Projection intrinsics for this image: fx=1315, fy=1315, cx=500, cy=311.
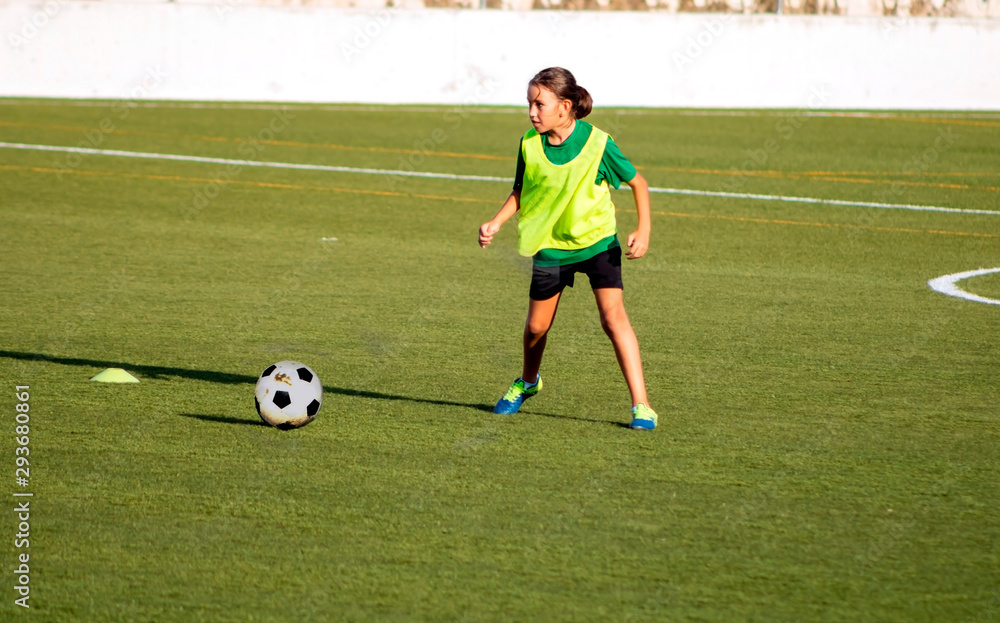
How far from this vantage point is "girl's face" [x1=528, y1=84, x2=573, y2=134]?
5773 mm

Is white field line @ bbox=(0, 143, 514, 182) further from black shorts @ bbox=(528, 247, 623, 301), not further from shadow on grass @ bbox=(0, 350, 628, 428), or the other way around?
black shorts @ bbox=(528, 247, 623, 301)

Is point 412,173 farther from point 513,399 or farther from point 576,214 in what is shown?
point 576,214

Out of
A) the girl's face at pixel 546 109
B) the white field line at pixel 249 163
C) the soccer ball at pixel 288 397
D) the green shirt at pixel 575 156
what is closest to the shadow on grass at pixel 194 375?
the soccer ball at pixel 288 397

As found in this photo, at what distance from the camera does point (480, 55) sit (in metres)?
26.0

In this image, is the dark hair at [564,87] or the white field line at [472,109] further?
the white field line at [472,109]

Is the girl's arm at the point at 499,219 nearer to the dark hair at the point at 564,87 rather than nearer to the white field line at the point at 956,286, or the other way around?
the dark hair at the point at 564,87

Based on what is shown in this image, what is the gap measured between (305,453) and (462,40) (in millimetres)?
21084

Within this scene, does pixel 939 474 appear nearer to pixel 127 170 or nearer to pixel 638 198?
pixel 638 198

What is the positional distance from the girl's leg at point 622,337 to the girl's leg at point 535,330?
23cm

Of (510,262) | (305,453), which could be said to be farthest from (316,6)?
(305,453)

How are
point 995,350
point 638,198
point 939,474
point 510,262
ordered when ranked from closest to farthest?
point 939,474 → point 638,198 → point 995,350 → point 510,262

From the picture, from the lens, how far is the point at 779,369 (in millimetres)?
7266

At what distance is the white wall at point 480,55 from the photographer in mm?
24766

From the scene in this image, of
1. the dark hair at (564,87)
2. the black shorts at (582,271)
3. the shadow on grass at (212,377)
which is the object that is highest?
the dark hair at (564,87)
